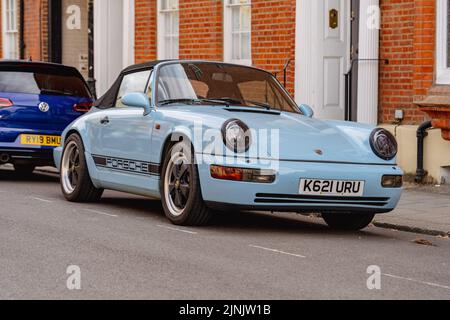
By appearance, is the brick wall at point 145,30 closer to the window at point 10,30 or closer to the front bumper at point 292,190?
the window at point 10,30

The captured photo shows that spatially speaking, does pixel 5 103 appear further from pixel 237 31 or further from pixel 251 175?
pixel 251 175

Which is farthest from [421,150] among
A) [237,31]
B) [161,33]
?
[161,33]

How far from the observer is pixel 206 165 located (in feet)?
32.0

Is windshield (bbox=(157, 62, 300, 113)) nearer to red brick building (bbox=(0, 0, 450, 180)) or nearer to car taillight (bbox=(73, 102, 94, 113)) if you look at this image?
red brick building (bbox=(0, 0, 450, 180))

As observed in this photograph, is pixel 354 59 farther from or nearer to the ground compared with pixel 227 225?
farther from the ground

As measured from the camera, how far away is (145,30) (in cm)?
2228

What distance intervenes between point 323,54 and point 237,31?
8.15 feet

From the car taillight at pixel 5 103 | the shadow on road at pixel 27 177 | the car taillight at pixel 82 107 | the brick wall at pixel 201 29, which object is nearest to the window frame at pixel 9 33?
the brick wall at pixel 201 29

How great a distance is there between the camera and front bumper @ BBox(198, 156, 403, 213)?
963cm

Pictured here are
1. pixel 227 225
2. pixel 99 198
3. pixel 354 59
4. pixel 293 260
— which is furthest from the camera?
pixel 354 59

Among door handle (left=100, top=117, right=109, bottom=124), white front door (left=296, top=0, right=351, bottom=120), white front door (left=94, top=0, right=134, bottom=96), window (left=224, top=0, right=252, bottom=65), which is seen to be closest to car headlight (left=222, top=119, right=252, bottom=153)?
door handle (left=100, top=117, right=109, bottom=124)
